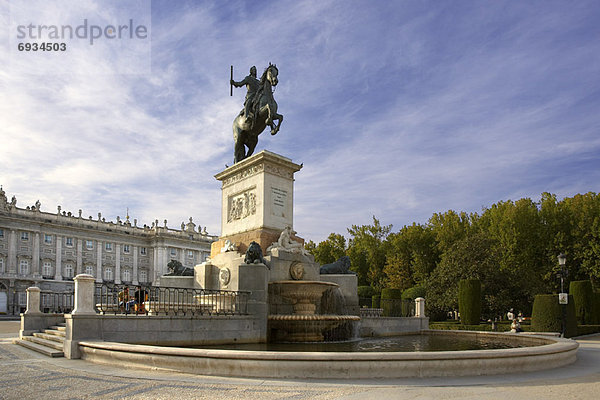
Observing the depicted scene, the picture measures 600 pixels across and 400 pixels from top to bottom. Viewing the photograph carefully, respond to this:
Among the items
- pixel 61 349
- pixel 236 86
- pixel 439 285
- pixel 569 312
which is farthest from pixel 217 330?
pixel 439 285

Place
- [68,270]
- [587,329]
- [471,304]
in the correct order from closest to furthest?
[587,329] < [471,304] < [68,270]

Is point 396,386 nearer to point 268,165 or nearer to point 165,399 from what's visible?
point 165,399

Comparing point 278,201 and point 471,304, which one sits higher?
point 278,201

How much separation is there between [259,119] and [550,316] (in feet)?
57.7

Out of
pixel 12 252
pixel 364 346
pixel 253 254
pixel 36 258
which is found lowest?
pixel 364 346

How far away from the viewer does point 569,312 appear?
25.7 m

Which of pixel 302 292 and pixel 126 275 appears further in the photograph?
pixel 126 275

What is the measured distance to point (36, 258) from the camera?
92.6 m

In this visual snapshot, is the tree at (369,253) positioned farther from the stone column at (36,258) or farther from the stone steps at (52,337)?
the stone column at (36,258)

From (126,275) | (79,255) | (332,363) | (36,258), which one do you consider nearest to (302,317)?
(332,363)

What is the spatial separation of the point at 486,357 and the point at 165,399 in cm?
554

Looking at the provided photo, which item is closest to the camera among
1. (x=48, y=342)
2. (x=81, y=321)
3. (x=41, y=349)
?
(x=81, y=321)

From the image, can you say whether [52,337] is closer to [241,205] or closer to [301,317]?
[301,317]

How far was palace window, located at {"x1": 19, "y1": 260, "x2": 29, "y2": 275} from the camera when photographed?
298 ft
